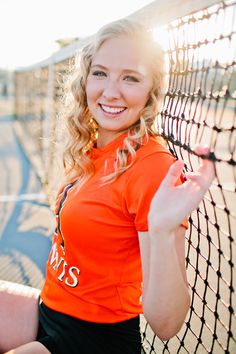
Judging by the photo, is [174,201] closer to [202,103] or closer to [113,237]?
[113,237]

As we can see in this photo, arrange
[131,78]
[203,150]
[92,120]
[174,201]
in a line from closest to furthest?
[174,201]
[203,150]
[131,78]
[92,120]

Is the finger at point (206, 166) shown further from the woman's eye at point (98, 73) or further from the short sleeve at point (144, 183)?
the woman's eye at point (98, 73)

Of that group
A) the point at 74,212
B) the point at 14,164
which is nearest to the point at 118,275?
the point at 74,212

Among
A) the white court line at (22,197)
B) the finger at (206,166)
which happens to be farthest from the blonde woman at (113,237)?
the white court line at (22,197)

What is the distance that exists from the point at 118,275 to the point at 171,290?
0.40m

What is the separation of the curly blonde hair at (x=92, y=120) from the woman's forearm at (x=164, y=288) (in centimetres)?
42

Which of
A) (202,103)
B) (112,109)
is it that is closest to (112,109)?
(112,109)

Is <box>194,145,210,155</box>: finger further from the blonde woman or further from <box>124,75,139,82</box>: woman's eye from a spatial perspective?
<box>124,75,139,82</box>: woman's eye

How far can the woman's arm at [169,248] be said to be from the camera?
124 cm

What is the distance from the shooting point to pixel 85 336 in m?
1.67

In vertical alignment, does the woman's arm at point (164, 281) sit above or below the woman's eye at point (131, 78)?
below

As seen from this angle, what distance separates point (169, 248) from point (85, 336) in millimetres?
640

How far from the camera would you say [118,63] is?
179 centimetres

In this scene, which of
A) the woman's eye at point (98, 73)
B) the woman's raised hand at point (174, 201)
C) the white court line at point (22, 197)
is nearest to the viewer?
the woman's raised hand at point (174, 201)
